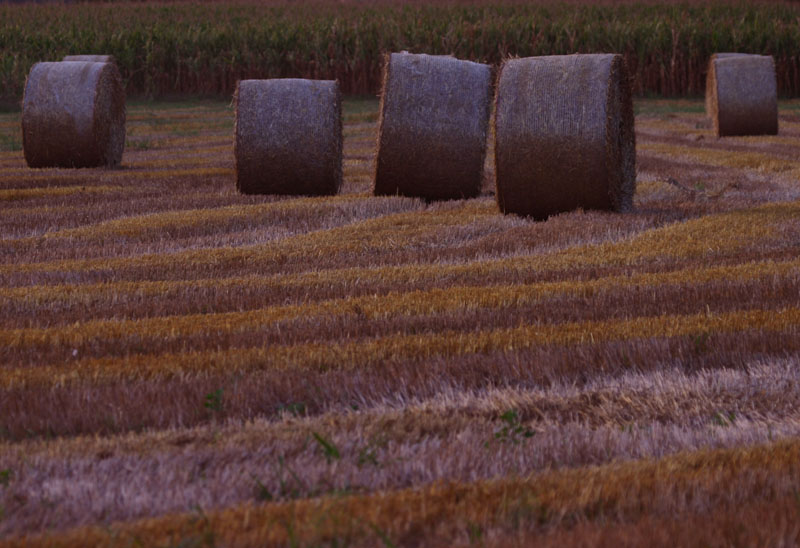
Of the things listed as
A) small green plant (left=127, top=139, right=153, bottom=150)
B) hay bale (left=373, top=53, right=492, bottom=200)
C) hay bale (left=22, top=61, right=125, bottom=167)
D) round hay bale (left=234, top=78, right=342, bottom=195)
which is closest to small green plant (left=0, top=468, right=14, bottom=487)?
hay bale (left=373, top=53, right=492, bottom=200)

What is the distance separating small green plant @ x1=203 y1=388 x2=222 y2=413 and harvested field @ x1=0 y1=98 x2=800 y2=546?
0.03 ft

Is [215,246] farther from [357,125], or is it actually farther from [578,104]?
[357,125]

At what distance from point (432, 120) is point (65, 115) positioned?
652cm

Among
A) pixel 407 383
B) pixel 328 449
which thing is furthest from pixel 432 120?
pixel 328 449

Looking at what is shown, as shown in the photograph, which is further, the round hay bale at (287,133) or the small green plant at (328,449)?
the round hay bale at (287,133)

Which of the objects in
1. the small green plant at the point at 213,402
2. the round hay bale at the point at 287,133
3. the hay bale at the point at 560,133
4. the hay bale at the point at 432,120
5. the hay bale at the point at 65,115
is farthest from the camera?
the hay bale at the point at 65,115

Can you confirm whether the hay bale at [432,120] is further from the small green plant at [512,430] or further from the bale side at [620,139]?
the small green plant at [512,430]

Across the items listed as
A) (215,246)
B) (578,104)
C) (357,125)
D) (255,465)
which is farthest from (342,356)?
(357,125)

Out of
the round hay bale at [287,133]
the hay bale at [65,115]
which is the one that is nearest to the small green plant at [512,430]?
the round hay bale at [287,133]

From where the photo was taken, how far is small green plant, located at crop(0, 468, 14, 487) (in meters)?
3.12

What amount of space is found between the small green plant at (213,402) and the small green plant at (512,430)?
1.09m

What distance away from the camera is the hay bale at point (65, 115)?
14.5 meters

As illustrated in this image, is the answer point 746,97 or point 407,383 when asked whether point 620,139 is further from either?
point 746,97

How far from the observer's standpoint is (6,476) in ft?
10.4
